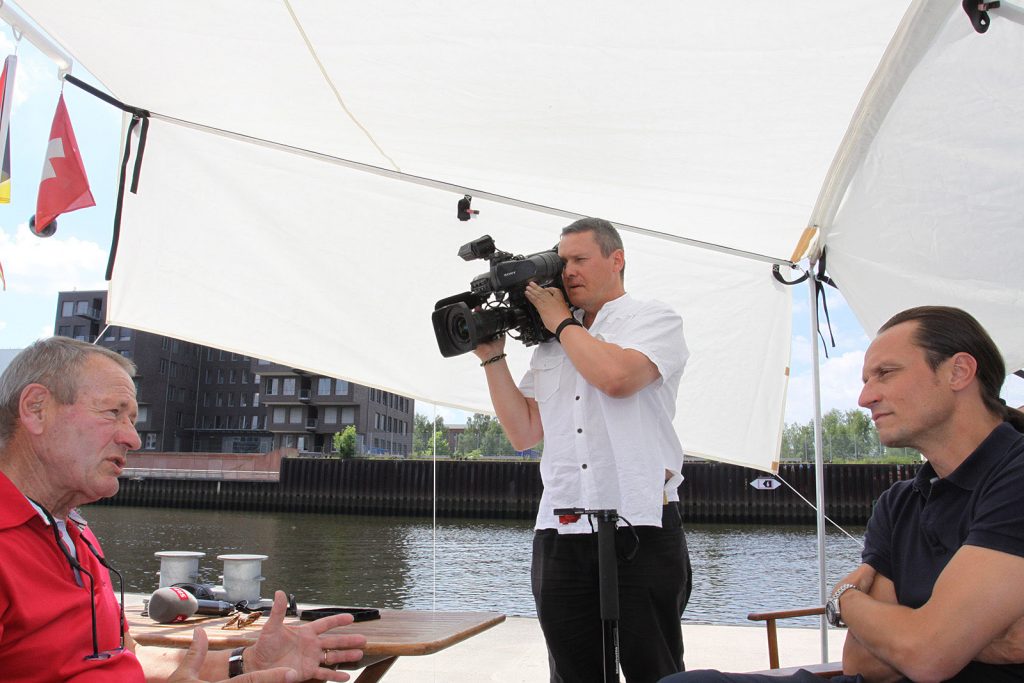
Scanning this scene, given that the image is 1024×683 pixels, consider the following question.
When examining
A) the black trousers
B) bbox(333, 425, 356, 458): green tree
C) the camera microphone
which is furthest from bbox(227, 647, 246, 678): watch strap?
bbox(333, 425, 356, 458): green tree

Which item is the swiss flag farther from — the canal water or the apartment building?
the apartment building

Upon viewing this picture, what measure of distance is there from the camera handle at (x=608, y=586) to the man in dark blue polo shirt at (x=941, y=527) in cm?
23

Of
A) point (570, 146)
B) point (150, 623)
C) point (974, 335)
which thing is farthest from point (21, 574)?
point (570, 146)

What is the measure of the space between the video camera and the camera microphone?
2.95ft

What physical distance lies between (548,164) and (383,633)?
1813 mm

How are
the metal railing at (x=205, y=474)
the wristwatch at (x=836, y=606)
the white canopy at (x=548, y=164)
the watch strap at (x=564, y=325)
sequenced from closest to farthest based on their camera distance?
the wristwatch at (x=836, y=606) → the watch strap at (x=564, y=325) → the white canopy at (x=548, y=164) → the metal railing at (x=205, y=474)

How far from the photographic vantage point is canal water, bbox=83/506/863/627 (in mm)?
11742

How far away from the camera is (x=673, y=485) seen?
195cm

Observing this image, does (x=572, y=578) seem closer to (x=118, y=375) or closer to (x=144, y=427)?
(x=118, y=375)

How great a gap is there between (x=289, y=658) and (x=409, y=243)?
226 centimetres

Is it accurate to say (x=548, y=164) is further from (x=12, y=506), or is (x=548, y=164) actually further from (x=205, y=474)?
(x=205, y=474)

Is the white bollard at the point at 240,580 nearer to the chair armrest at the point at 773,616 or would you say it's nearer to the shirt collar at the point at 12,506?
the shirt collar at the point at 12,506

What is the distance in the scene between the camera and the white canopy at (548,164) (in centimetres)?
206

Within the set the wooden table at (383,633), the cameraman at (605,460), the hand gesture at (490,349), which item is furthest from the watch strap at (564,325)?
the wooden table at (383,633)
